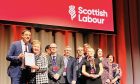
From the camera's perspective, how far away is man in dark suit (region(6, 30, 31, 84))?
11.9 ft

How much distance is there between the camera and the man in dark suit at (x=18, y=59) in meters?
3.63

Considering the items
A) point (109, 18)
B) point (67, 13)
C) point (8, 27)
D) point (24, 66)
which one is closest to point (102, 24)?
point (109, 18)

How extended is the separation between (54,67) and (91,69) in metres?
0.47

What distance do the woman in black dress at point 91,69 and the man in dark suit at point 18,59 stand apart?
0.77 metres

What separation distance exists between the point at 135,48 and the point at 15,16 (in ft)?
8.19

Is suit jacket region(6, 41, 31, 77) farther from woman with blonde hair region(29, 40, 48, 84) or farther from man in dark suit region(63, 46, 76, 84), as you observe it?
man in dark suit region(63, 46, 76, 84)

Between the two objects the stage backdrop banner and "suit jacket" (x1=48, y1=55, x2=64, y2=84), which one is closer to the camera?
"suit jacket" (x1=48, y1=55, x2=64, y2=84)

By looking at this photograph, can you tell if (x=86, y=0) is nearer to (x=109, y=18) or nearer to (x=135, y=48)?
(x=109, y=18)

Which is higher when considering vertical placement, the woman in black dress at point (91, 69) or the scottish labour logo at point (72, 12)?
the scottish labour logo at point (72, 12)

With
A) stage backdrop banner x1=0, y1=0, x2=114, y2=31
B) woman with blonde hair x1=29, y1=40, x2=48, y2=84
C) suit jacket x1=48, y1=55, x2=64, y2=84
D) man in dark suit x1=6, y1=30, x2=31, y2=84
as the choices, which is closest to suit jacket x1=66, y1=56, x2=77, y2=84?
suit jacket x1=48, y1=55, x2=64, y2=84

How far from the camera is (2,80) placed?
4766 millimetres

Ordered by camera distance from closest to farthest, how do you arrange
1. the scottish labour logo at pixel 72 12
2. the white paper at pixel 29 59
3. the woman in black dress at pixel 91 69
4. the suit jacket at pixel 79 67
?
the white paper at pixel 29 59 → the woman in black dress at pixel 91 69 → the suit jacket at pixel 79 67 → the scottish labour logo at pixel 72 12

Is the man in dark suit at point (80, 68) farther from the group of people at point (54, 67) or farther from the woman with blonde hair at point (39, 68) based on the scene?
the woman with blonde hair at point (39, 68)

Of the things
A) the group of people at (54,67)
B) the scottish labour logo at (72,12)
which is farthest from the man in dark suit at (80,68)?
the scottish labour logo at (72,12)
